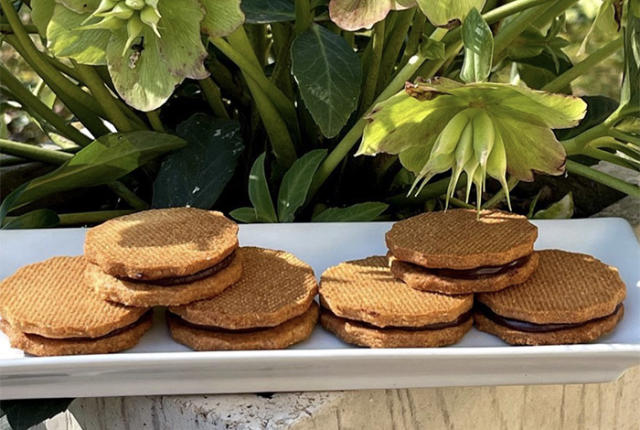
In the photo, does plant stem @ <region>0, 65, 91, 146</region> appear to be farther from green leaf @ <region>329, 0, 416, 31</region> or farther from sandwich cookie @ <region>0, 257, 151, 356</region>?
green leaf @ <region>329, 0, 416, 31</region>

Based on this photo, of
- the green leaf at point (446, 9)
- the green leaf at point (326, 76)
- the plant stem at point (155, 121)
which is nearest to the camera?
the green leaf at point (446, 9)

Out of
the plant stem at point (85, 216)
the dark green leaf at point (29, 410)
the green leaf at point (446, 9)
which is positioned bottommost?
the dark green leaf at point (29, 410)

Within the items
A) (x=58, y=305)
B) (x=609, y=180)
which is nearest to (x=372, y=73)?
(x=609, y=180)

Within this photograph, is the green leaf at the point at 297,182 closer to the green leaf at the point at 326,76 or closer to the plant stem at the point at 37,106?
the green leaf at the point at 326,76

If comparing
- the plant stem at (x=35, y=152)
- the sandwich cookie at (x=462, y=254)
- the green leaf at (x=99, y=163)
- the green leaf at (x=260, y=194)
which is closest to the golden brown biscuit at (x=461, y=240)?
the sandwich cookie at (x=462, y=254)

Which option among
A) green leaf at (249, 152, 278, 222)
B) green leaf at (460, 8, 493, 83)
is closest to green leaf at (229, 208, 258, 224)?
green leaf at (249, 152, 278, 222)

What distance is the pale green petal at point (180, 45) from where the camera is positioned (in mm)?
533

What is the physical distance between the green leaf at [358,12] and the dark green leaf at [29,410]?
24 cm

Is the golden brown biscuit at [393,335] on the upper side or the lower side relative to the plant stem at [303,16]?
lower

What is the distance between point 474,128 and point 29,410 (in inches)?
10.9

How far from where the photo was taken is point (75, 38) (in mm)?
571

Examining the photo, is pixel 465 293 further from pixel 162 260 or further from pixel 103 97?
pixel 103 97

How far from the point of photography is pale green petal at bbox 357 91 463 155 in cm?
53

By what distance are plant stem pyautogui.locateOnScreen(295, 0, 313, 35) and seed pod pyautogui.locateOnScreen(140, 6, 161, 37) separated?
156mm
